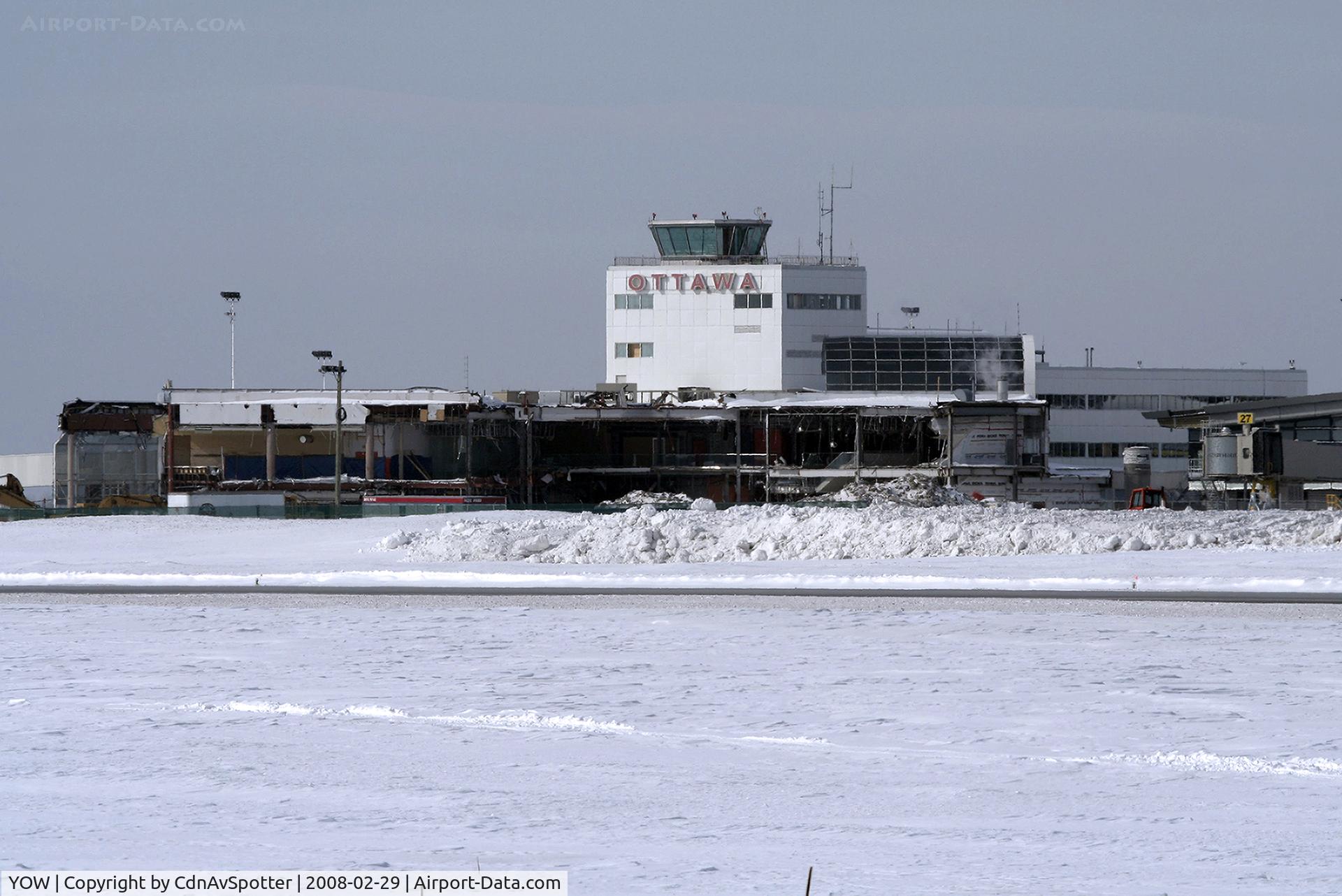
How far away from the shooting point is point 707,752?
1388 centimetres

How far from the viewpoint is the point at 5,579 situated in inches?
1447

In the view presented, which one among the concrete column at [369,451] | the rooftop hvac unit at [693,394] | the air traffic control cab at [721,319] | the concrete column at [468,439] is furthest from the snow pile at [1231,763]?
the air traffic control cab at [721,319]

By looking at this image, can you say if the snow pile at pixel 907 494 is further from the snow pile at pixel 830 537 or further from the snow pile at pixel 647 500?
the snow pile at pixel 830 537

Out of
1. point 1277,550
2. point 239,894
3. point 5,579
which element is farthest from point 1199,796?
point 5,579

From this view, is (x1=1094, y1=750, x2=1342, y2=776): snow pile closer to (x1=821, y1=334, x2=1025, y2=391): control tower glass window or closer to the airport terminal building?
the airport terminal building

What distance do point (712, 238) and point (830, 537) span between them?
6371 centimetres

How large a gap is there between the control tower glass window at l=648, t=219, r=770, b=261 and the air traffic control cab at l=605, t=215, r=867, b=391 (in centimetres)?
9

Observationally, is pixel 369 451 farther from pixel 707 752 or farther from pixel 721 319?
pixel 707 752

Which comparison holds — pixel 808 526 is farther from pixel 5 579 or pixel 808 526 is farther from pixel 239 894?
pixel 239 894

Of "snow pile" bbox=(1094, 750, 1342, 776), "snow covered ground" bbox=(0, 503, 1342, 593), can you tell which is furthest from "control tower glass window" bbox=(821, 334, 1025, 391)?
"snow pile" bbox=(1094, 750, 1342, 776)

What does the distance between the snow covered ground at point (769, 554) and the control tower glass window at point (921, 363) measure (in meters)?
51.6

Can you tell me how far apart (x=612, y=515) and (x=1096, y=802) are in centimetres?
3088

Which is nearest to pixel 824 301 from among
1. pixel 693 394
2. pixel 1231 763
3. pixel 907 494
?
pixel 693 394

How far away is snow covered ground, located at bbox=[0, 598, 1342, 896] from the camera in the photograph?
32.7 ft
